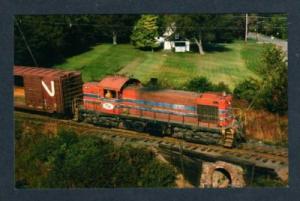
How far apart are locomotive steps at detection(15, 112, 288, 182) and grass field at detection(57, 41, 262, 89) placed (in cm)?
218

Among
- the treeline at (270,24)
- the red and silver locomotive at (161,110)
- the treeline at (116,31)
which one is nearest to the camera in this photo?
the treeline at (270,24)

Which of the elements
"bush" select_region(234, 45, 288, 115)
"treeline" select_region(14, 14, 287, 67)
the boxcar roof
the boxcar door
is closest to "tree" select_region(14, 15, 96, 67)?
"treeline" select_region(14, 14, 287, 67)

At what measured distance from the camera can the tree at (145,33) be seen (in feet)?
60.5

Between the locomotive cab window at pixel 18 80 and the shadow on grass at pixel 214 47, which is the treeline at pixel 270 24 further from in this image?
the locomotive cab window at pixel 18 80

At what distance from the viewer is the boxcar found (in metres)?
19.8

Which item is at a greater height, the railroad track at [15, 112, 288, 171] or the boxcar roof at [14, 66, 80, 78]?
the boxcar roof at [14, 66, 80, 78]

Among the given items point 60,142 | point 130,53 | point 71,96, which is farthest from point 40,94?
point 130,53

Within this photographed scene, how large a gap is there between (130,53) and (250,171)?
645 cm

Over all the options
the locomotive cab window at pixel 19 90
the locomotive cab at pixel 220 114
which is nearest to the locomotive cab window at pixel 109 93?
the locomotive cab window at pixel 19 90

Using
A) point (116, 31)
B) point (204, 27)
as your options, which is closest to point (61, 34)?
→ point (116, 31)

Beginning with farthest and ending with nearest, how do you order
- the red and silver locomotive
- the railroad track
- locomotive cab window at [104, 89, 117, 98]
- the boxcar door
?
locomotive cab window at [104, 89, 117, 98], the boxcar door, the red and silver locomotive, the railroad track

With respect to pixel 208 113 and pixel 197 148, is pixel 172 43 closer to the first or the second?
pixel 208 113

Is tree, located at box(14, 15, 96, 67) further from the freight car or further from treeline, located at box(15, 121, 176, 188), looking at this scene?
treeline, located at box(15, 121, 176, 188)

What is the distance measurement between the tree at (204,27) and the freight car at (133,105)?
85.5 inches
